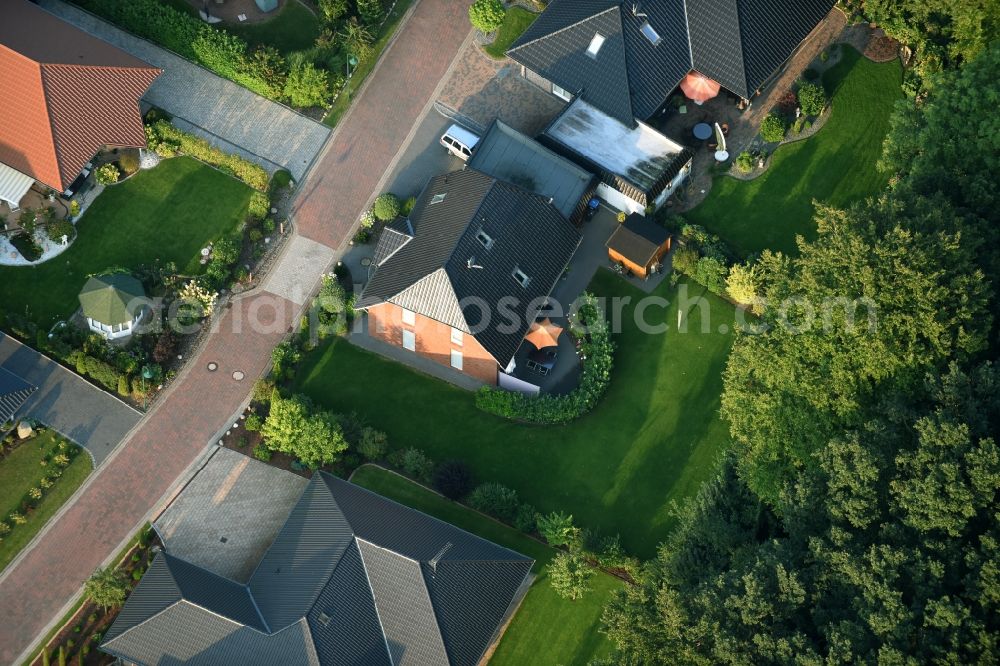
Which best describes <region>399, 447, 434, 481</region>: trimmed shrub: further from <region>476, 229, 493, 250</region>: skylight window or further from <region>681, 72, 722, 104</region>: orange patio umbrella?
<region>681, 72, 722, 104</region>: orange patio umbrella

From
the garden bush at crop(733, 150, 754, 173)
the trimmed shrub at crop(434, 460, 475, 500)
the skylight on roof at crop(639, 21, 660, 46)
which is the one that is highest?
the skylight on roof at crop(639, 21, 660, 46)

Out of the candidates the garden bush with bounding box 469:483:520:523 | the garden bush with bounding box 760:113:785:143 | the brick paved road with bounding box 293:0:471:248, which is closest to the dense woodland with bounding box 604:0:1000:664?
the garden bush with bounding box 760:113:785:143

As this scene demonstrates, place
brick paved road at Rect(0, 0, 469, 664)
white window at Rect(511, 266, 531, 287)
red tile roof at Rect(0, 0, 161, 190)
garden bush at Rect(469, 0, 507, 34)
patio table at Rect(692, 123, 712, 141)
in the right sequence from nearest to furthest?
brick paved road at Rect(0, 0, 469, 664), white window at Rect(511, 266, 531, 287), red tile roof at Rect(0, 0, 161, 190), patio table at Rect(692, 123, 712, 141), garden bush at Rect(469, 0, 507, 34)

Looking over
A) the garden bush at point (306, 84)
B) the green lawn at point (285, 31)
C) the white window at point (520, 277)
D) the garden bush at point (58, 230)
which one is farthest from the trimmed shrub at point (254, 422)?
the green lawn at point (285, 31)

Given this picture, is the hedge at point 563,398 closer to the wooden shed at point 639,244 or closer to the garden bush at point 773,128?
the wooden shed at point 639,244

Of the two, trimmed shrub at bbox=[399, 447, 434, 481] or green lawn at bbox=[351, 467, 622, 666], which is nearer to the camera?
green lawn at bbox=[351, 467, 622, 666]

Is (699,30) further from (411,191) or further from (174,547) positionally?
(174,547)
